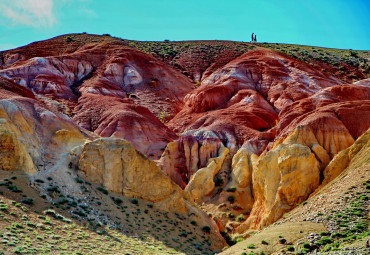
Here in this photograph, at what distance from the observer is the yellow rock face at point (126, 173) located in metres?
41.4

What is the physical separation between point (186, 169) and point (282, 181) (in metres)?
17.5

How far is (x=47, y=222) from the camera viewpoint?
3177 centimetres

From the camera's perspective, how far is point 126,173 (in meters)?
42.1

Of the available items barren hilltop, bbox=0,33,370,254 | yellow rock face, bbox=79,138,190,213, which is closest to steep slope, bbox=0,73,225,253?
yellow rock face, bbox=79,138,190,213

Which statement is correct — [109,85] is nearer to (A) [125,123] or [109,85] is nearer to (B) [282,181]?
(A) [125,123]

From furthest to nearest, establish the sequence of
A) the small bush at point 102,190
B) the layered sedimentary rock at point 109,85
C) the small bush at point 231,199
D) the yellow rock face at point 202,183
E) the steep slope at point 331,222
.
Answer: the layered sedimentary rock at point 109,85 < the yellow rock face at point 202,183 < the small bush at point 231,199 < the small bush at point 102,190 < the steep slope at point 331,222

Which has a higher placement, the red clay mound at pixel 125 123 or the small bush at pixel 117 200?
the red clay mound at pixel 125 123

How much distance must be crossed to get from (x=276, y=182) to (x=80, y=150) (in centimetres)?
1701

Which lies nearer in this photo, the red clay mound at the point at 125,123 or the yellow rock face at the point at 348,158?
the yellow rock face at the point at 348,158

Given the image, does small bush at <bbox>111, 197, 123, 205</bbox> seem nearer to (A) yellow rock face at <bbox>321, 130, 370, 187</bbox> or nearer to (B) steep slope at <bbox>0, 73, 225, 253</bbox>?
(B) steep slope at <bbox>0, 73, 225, 253</bbox>

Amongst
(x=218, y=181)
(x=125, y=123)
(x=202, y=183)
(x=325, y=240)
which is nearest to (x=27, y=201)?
(x=325, y=240)

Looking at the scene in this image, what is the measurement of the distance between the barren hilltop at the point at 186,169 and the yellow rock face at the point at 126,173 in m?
0.09

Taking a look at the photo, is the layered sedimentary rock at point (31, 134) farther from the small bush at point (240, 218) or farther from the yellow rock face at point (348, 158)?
the yellow rock face at point (348, 158)

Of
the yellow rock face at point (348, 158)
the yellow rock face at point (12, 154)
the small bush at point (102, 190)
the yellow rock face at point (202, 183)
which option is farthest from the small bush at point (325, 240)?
the yellow rock face at point (202, 183)
